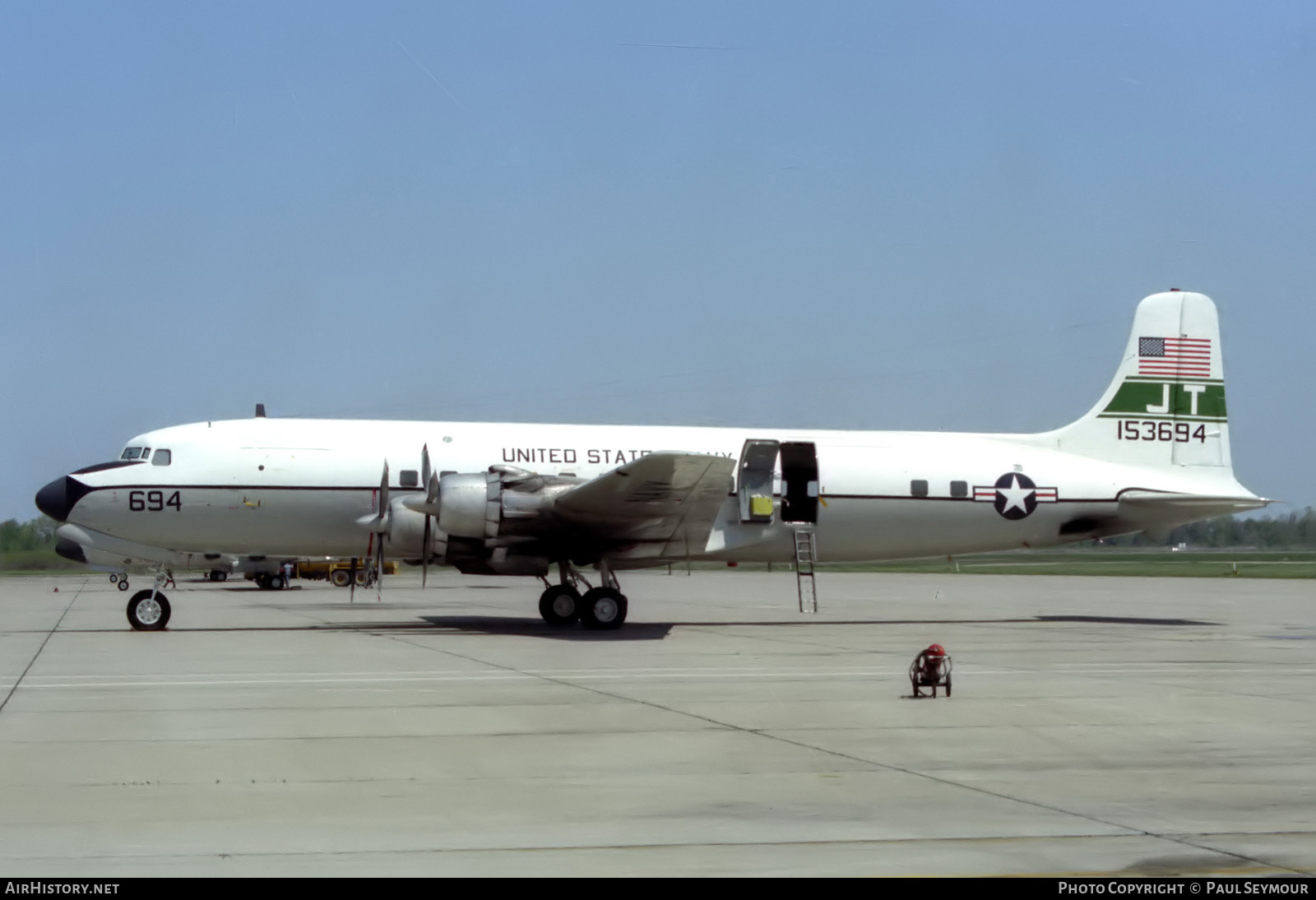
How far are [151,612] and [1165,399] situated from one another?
2006 centimetres

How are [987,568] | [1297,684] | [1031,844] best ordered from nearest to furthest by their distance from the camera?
1. [1031,844]
2. [1297,684]
3. [987,568]

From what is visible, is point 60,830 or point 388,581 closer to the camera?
point 60,830

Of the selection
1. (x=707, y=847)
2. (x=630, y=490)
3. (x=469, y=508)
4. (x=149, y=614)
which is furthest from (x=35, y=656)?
(x=707, y=847)

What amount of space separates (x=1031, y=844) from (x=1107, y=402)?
2172 centimetres

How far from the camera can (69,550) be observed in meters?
28.8

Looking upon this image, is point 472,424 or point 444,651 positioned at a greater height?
point 472,424

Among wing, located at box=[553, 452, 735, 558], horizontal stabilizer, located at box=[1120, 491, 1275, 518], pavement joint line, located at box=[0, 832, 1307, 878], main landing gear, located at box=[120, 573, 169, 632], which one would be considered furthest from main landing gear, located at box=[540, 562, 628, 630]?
pavement joint line, located at box=[0, 832, 1307, 878]

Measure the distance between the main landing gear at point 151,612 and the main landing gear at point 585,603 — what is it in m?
6.46

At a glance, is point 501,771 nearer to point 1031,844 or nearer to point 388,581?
point 1031,844

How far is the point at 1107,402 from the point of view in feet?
89.5

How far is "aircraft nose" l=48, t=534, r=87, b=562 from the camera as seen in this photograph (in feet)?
89.1

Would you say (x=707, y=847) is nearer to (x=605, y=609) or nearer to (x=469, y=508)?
(x=469, y=508)
